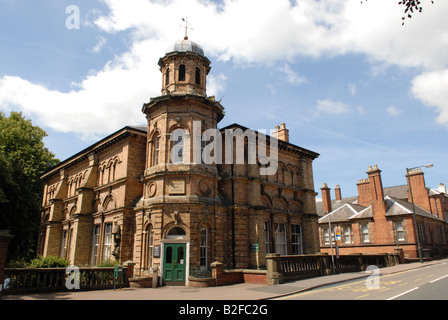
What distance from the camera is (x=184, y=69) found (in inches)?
908

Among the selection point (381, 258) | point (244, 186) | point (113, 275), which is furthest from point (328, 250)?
point (113, 275)

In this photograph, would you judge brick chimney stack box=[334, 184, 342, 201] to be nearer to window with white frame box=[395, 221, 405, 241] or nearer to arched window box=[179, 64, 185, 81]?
window with white frame box=[395, 221, 405, 241]

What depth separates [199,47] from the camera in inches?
951

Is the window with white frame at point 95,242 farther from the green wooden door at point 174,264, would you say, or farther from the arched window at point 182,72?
the arched window at point 182,72

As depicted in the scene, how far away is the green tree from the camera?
1069 inches

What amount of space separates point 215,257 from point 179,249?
94.1 inches

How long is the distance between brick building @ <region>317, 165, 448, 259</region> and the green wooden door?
18.7m

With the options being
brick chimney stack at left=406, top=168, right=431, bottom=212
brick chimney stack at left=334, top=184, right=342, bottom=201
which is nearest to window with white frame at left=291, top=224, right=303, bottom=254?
brick chimney stack at left=406, top=168, right=431, bottom=212

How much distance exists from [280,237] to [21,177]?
25.7m

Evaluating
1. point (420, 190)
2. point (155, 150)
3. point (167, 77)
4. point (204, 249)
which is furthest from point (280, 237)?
point (420, 190)

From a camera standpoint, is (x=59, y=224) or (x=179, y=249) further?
(x=59, y=224)

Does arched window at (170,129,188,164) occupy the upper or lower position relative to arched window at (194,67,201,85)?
lower

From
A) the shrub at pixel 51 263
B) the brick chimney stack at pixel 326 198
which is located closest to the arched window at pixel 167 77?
the shrub at pixel 51 263
